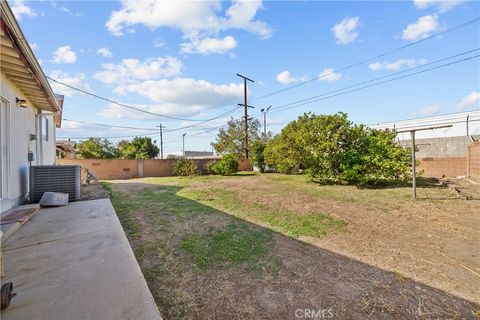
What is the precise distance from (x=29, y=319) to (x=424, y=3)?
1129 cm

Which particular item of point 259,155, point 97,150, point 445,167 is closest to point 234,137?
point 259,155

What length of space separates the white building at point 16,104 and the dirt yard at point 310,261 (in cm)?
191

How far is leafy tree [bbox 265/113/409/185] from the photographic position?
8547mm

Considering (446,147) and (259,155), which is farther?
(259,155)

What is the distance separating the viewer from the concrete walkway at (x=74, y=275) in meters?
1.47

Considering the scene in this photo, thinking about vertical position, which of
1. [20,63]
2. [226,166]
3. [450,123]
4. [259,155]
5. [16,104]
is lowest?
[226,166]

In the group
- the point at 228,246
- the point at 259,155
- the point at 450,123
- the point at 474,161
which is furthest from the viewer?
the point at 259,155

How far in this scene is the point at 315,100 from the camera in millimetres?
18422

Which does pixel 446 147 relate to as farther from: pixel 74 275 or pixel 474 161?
pixel 74 275

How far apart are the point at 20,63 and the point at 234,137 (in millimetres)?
19881

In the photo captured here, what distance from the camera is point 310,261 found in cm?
275

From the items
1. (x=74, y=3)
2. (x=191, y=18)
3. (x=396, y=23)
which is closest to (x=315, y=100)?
(x=396, y=23)

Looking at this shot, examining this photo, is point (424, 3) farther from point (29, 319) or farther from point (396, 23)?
point (29, 319)

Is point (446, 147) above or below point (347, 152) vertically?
above
